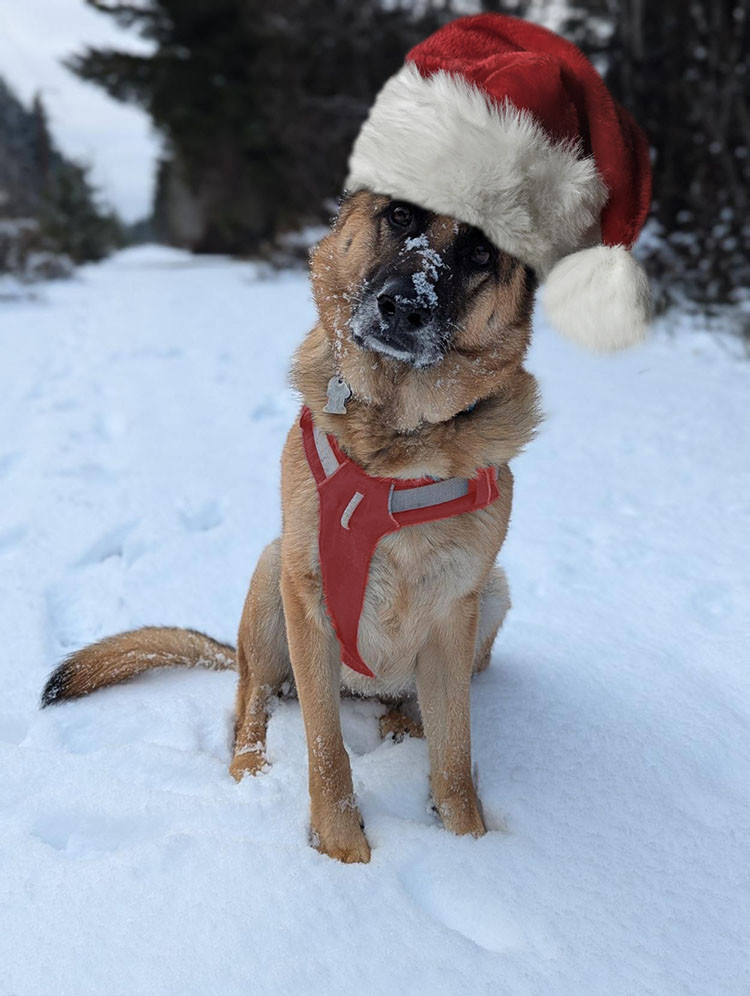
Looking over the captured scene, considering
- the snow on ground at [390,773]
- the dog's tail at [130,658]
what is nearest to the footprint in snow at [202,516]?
the snow on ground at [390,773]

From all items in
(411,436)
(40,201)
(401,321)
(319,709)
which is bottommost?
(40,201)

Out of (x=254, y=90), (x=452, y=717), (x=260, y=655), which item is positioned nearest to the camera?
(x=452, y=717)

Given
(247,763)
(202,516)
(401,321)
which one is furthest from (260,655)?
(202,516)

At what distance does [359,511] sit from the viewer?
5.43ft

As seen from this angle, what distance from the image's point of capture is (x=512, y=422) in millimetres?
1788

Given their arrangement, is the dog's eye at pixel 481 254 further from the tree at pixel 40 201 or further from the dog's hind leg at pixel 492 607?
the tree at pixel 40 201

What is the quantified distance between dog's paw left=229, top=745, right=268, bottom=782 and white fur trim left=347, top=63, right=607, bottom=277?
142 cm

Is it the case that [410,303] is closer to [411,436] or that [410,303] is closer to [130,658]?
[411,436]

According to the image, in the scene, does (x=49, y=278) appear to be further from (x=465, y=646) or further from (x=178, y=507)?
(x=465, y=646)

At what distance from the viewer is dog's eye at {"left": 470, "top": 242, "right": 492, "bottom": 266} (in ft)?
5.67

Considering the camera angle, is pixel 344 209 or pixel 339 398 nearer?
pixel 339 398

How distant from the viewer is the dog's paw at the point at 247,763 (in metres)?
1.87

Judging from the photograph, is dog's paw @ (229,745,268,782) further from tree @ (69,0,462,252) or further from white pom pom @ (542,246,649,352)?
tree @ (69,0,462,252)

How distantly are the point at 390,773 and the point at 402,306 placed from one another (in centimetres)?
120
